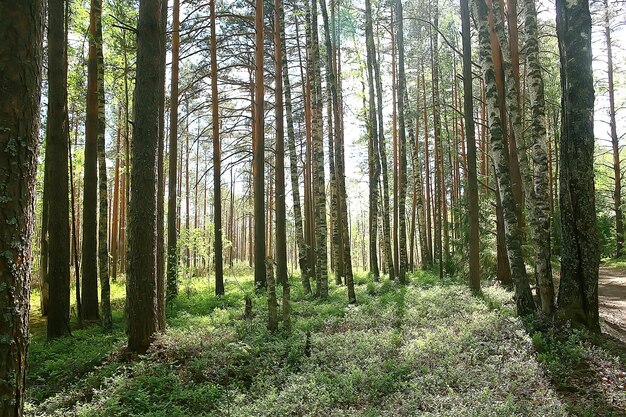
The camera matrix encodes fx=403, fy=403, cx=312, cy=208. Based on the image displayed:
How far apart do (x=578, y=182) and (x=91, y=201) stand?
1152 centimetres

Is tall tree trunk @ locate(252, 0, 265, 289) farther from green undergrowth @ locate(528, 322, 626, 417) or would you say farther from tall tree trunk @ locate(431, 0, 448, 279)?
A: green undergrowth @ locate(528, 322, 626, 417)

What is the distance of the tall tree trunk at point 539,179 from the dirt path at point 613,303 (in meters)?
1.15

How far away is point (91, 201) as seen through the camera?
11180mm

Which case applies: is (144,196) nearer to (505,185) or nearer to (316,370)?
(316,370)

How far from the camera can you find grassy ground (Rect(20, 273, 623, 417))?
16.6 ft

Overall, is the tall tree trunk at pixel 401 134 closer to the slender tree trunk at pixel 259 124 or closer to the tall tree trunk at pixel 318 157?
the tall tree trunk at pixel 318 157

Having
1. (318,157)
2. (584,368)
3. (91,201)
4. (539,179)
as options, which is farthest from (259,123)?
(584,368)

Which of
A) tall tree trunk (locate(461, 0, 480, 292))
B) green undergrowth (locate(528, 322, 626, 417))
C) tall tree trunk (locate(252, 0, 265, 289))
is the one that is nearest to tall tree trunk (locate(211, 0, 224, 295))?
tall tree trunk (locate(252, 0, 265, 289))

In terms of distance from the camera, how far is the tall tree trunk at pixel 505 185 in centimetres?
838

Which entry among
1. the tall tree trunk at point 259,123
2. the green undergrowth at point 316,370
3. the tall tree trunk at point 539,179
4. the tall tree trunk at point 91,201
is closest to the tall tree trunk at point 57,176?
the green undergrowth at point 316,370

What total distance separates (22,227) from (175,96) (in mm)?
11777

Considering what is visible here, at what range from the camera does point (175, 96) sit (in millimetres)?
13406

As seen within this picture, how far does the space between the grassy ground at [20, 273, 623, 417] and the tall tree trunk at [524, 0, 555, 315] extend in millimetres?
924

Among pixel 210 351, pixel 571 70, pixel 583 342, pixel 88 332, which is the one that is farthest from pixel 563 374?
pixel 88 332
